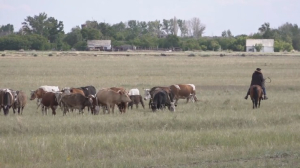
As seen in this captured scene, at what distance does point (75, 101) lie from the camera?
22.6m

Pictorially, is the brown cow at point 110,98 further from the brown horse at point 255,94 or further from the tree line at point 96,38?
the tree line at point 96,38

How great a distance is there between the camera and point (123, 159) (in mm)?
12383

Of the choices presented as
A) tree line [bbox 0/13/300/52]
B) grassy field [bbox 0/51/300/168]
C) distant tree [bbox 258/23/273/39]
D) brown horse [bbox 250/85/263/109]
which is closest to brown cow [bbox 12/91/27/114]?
grassy field [bbox 0/51/300/168]

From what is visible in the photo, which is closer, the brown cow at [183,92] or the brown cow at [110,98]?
the brown cow at [110,98]

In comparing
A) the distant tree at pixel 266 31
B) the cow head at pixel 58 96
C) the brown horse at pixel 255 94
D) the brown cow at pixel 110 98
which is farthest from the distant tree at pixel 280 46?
the cow head at pixel 58 96

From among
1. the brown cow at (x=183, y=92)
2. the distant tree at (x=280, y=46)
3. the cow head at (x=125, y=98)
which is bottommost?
the distant tree at (x=280, y=46)

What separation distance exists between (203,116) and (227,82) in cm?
2165

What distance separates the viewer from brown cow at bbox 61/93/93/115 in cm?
2253

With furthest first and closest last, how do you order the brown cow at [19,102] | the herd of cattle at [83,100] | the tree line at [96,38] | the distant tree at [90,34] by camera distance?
the distant tree at [90,34] → the tree line at [96,38] → the brown cow at [19,102] → the herd of cattle at [83,100]

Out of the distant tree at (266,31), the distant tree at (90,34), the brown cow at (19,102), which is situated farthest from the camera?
the distant tree at (266,31)

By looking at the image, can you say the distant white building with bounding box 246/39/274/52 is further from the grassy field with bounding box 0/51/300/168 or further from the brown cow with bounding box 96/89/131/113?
the grassy field with bounding box 0/51/300/168

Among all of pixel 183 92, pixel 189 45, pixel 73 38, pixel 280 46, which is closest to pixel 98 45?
pixel 73 38

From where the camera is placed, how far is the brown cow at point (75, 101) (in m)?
22.5

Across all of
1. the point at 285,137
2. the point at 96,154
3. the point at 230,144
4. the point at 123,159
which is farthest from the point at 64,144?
the point at 285,137
